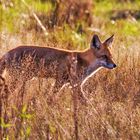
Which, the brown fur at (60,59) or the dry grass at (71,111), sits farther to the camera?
the brown fur at (60,59)

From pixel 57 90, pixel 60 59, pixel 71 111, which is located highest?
pixel 60 59

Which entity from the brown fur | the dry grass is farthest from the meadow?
the brown fur

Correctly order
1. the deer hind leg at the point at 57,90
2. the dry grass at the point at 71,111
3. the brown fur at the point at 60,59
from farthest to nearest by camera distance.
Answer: the brown fur at the point at 60,59
the deer hind leg at the point at 57,90
the dry grass at the point at 71,111

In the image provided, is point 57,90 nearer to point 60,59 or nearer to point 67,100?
point 67,100

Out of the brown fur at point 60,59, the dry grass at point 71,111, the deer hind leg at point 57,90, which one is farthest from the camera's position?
the brown fur at point 60,59

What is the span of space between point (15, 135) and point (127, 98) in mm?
2011

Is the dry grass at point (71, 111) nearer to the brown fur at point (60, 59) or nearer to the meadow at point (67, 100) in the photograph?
the meadow at point (67, 100)

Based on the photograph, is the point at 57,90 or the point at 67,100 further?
the point at 57,90

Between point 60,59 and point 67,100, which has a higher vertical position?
point 60,59

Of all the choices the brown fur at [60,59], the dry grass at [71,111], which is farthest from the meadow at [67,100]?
the brown fur at [60,59]

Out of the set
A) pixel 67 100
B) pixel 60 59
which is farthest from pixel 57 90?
pixel 60 59

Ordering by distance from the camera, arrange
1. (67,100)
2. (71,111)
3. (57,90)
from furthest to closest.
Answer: (57,90) → (67,100) → (71,111)

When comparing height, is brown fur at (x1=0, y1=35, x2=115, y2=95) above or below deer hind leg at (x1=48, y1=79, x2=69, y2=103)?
above

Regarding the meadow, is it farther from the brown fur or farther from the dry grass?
the brown fur
